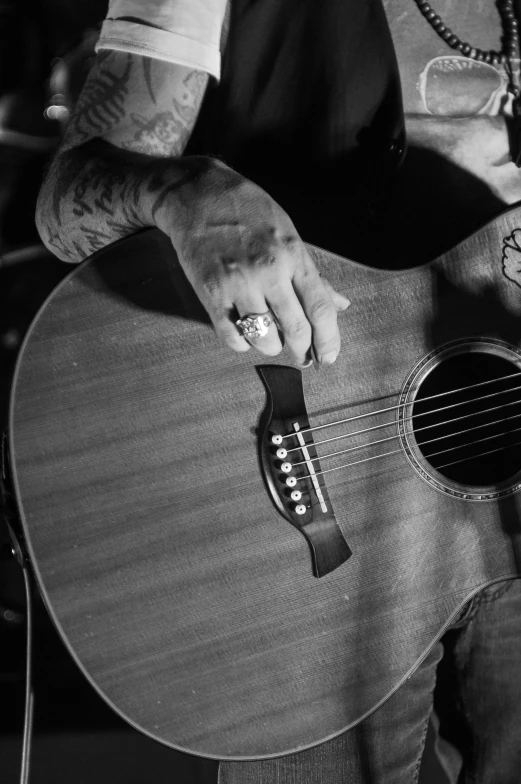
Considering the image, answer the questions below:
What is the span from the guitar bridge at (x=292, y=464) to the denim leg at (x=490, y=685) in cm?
44

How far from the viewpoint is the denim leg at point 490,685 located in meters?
1.13

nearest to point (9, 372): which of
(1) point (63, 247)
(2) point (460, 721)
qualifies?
(1) point (63, 247)

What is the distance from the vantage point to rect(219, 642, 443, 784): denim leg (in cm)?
108

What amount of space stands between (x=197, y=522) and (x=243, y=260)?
1.12 ft

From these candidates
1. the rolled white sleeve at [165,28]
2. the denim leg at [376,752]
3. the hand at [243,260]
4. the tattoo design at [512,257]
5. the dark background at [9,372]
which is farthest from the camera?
the dark background at [9,372]

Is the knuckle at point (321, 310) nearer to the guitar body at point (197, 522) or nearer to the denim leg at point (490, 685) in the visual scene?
the guitar body at point (197, 522)

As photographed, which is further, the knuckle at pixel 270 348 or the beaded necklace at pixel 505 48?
the beaded necklace at pixel 505 48

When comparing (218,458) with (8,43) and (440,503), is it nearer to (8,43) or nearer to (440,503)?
(440,503)

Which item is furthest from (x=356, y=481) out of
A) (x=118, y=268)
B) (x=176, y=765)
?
(x=176, y=765)

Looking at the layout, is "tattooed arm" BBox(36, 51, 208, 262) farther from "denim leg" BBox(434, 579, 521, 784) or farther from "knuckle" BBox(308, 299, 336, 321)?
"denim leg" BBox(434, 579, 521, 784)

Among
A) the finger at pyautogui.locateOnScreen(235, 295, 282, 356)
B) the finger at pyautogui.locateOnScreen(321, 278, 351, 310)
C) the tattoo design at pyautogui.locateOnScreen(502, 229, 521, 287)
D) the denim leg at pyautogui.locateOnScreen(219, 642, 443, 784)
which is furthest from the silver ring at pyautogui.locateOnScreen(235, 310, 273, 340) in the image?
the denim leg at pyautogui.locateOnScreen(219, 642, 443, 784)

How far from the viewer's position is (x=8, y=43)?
1.45 meters

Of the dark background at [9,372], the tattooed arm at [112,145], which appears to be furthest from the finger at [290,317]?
the dark background at [9,372]

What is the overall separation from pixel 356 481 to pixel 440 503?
5.3 inches
